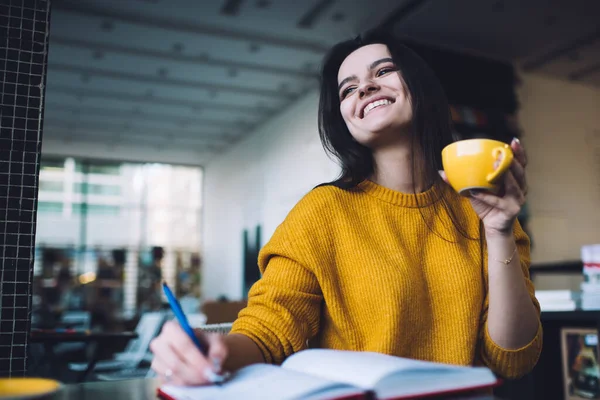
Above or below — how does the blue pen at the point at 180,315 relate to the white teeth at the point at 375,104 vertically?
below

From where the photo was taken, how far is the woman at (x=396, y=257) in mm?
847

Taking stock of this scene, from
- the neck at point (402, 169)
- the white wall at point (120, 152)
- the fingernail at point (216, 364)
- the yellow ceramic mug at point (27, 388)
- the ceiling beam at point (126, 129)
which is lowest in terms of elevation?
the yellow ceramic mug at point (27, 388)

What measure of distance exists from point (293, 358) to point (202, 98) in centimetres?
684

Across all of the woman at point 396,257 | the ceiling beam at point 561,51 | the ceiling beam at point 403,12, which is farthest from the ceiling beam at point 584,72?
the woman at point 396,257

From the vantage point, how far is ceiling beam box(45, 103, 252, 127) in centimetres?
750

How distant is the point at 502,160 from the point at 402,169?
45 centimetres

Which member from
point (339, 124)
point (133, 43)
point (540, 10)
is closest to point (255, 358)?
point (339, 124)

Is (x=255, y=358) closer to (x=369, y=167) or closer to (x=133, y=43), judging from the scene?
(x=369, y=167)

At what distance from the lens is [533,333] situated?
0.91 m

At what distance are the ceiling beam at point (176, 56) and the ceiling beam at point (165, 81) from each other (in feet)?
1.98

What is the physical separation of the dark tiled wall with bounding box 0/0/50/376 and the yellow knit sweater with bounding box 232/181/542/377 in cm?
70

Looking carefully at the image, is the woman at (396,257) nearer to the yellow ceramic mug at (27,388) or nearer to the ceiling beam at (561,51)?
the yellow ceramic mug at (27,388)

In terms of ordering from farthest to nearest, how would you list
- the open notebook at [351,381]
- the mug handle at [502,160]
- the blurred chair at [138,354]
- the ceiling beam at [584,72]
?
the ceiling beam at [584,72], the blurred chair at [138,354], the mug handle at [502,160], the open notebook at [351,381]

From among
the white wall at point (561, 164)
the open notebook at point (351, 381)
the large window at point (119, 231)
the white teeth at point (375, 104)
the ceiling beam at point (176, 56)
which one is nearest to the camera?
the open notebook at point (351, 381)
